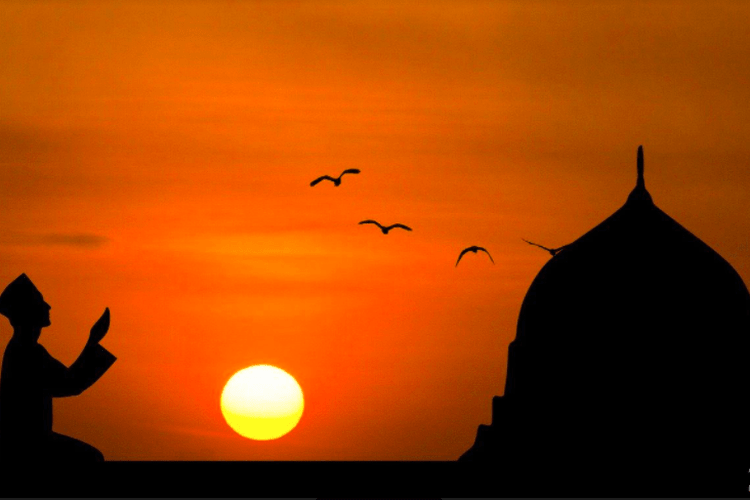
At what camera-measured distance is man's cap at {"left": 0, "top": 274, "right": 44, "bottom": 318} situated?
1723 cm

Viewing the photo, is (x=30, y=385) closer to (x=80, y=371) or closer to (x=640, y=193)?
(x=80, y=371)

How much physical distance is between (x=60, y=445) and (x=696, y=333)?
11.9 meters

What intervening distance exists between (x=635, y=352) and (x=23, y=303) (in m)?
11.8

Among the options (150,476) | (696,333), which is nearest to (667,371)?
(696,333)

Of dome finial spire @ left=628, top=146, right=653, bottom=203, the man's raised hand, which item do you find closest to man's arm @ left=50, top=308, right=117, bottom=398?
the man's raised hand

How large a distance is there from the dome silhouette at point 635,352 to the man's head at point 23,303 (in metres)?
11.4

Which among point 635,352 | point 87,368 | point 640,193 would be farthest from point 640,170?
point 87,368

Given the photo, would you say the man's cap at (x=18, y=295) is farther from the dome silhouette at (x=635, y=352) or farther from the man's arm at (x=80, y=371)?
the dome silhouette at (x=635, y=352)

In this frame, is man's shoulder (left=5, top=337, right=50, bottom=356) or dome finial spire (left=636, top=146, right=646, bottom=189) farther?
dome finial spire (left=636, top=146, right=646, bottom=189)

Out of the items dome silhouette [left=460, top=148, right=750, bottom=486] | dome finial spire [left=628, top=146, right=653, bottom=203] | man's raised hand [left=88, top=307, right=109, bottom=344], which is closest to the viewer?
man's raised hand [left=88, top=307, right=109, bottom=344]

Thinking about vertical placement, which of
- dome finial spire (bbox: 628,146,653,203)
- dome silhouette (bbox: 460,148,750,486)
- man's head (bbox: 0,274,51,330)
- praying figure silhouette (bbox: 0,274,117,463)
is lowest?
praying figure silhouette (bbox: 0,274,117,463)

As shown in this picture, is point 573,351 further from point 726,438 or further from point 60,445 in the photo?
point 60,445

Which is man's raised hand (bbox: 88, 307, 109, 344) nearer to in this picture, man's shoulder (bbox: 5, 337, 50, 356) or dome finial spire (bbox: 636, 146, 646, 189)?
man's shoulder (bbox: 5, 337, 50, 356)

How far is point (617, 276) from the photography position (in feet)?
85.8
